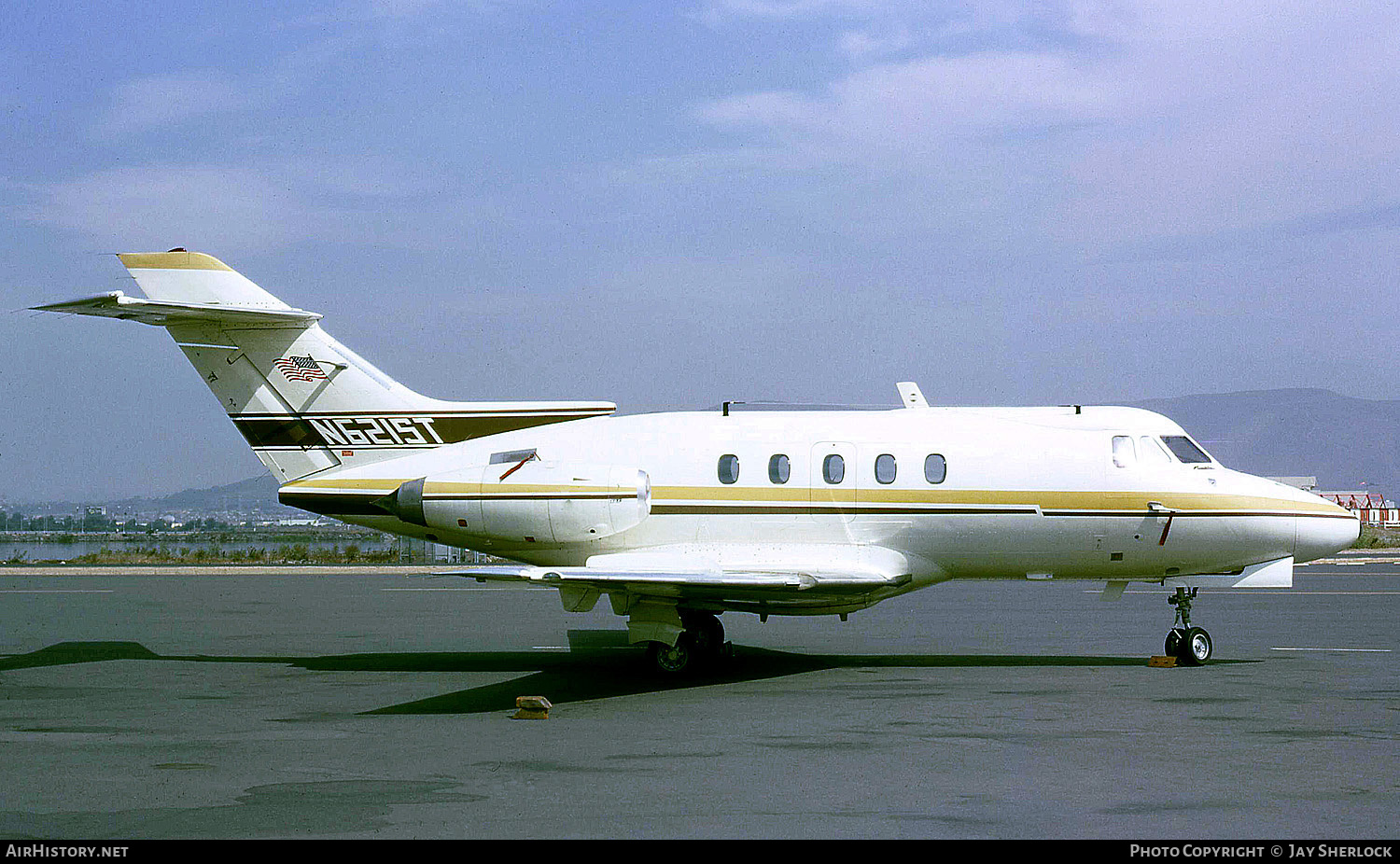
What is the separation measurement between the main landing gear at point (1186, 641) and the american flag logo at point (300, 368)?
1134 centimetres

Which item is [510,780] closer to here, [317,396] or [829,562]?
[829,562]

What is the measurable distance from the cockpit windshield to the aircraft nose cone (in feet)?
4.41

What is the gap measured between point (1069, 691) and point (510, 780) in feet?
22.3

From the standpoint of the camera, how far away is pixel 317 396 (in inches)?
677

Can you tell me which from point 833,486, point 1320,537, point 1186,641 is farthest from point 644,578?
point 1320,537

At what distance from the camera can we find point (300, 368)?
1722 centimetres

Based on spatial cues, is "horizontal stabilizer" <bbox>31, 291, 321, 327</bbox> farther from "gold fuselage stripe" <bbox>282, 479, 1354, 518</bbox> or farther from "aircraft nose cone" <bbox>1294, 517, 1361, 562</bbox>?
"aircraft nose cone" <bbox>1294, 517, 1361, 562</bbox>

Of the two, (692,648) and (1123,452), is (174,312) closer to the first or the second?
(692,648)

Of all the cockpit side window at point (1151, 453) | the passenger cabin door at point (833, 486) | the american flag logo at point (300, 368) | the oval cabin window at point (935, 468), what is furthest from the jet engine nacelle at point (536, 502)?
the cockpit side window at point (1151, 453)

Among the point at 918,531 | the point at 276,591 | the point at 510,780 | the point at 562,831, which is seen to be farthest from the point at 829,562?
the point at 276,591

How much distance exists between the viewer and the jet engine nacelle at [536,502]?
1551cm

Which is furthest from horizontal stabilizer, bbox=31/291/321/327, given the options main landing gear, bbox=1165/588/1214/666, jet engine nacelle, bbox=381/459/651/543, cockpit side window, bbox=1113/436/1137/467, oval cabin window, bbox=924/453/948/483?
main landing gear, bbox=1165/588/1214/666

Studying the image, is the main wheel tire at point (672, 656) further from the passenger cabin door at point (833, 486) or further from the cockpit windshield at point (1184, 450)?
the cockpit windshield at point (1184, 450)

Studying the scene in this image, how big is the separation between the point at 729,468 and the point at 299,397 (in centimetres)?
591
